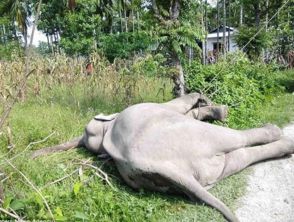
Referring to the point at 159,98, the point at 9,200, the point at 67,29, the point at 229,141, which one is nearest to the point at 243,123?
the point at 229,141

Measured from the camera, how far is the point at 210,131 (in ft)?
12.4

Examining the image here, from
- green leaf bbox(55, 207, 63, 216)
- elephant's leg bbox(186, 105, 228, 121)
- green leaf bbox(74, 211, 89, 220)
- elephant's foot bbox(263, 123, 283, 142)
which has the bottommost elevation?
green leaf bbox(74, 211, 89, 220)

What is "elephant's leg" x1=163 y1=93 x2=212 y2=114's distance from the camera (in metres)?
4.52

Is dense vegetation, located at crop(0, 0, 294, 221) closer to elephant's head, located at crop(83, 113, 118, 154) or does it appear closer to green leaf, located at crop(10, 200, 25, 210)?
green leaf, located at crop(10, 200, 25, 210)

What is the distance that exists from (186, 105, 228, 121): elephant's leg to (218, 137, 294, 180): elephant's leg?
2.60 ft

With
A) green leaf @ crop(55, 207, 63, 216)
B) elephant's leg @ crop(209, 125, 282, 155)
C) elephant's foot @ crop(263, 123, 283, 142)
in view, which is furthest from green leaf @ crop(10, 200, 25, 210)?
elephant's foot @ crop(263, 123, 283, 142)

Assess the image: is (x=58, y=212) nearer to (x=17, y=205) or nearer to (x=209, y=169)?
(x=17, y=205)

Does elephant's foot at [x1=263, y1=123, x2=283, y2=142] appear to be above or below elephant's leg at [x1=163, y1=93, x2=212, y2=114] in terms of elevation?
below

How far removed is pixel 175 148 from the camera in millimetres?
3484

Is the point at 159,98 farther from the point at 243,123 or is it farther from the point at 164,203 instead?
the point at 164,203

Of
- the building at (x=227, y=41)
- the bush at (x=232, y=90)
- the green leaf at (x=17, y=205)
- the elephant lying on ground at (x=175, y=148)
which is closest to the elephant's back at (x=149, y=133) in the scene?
the elephant lying on ground at (x=175, y=148)

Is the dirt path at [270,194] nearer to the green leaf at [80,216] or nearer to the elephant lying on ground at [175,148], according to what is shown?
the elephant lying on ground at [175,148]

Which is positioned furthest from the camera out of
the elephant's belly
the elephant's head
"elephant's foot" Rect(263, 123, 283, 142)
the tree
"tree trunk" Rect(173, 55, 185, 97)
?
"tree trunk" Rect(173, 55, 185, 97)

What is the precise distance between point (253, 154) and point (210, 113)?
94cm
